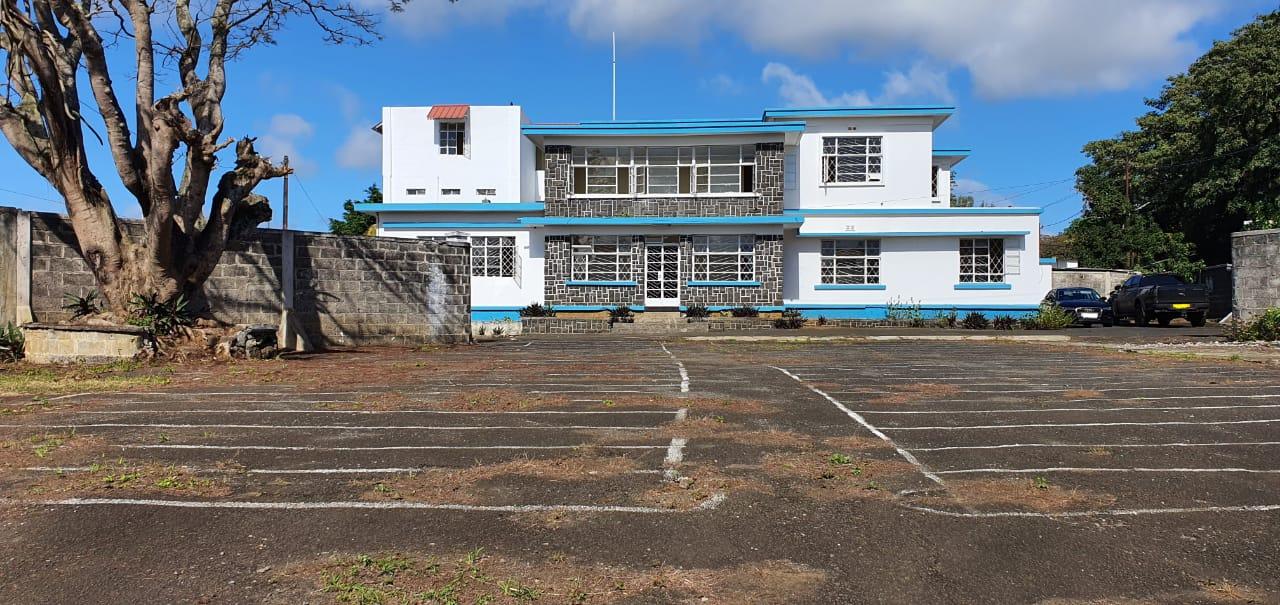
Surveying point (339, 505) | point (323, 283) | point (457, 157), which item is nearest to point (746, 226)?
point (457, 157)

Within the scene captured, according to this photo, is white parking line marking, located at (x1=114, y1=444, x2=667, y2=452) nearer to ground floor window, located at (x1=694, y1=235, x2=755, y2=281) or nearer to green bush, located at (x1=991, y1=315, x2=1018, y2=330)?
ground floor window, located at (x1=694, y1=235, x2=755, y2=281)

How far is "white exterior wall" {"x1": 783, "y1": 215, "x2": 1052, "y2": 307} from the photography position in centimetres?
2802

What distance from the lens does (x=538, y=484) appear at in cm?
568

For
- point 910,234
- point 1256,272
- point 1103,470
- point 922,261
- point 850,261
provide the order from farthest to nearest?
point 850,261
point 922,261
point 910,234
point 1256,272
point 1103,470

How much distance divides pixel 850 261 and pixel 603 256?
849 centimetres

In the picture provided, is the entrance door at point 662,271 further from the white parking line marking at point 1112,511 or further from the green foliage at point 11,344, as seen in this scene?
the white parking line marking at point 1112,511

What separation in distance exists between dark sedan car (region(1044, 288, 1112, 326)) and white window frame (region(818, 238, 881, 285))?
19.2ft

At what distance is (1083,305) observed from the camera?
91.0 ft

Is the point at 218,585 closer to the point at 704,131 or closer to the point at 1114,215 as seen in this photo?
the point at 704,131

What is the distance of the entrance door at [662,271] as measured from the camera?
90.5ft

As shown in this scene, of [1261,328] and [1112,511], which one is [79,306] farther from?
[1261,328]

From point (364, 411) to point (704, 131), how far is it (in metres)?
20.0

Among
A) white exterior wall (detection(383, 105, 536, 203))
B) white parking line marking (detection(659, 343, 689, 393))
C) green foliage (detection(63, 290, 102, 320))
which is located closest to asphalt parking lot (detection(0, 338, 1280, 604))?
white parking line marking (detection(659, 343, 689, 393))

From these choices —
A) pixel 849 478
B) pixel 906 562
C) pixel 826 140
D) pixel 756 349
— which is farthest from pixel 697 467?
pixel 826 140
